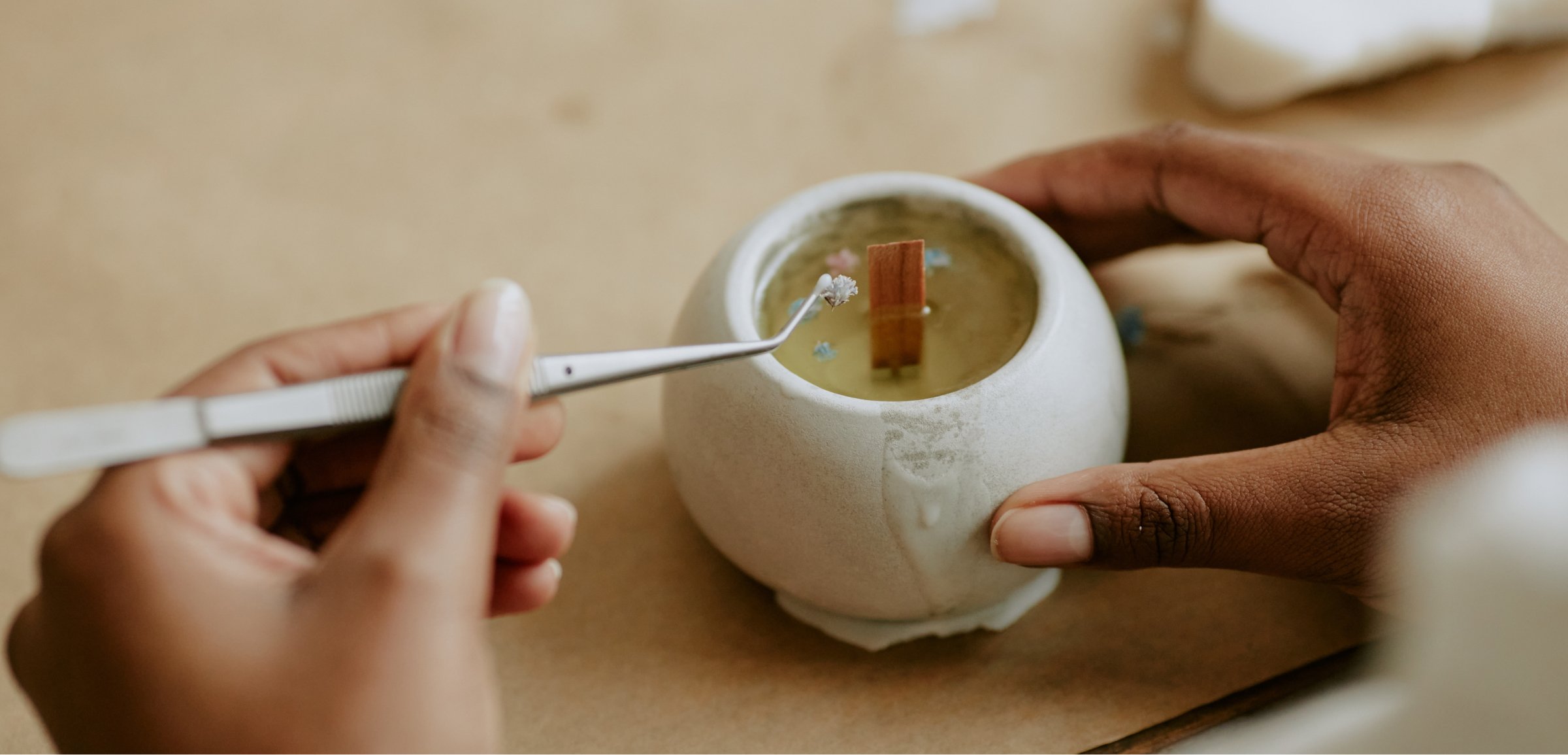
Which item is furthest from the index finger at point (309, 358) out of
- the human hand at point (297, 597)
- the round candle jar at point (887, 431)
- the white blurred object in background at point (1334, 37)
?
the white blurred object in background at point (1334, 37)

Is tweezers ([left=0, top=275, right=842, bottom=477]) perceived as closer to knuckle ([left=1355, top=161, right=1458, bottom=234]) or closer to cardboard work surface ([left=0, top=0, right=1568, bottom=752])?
cardboard work surface ([left=0, top=0, right=1568, bottom=752])

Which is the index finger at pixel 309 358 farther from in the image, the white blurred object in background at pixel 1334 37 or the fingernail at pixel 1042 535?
the white blurred object in background at pixel 1334 37

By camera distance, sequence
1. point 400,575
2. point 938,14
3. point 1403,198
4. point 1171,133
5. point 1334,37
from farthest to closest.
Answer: point 938,14 → point 1334,37 → point 1171,133 → point 1403,198 → point 400,575

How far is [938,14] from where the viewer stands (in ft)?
3.83

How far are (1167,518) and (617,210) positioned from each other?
24.4 inches

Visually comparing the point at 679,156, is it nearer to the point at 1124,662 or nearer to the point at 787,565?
the point at 787,565

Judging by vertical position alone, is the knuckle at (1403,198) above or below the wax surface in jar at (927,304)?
above

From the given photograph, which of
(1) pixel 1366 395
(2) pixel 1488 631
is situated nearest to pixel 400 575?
(2) pixel 1488 631

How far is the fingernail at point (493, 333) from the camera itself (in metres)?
0.50

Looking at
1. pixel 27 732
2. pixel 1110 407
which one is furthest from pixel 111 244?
pixel 1110 407

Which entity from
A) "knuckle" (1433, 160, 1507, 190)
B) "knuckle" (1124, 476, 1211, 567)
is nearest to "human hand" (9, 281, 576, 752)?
"knuckle" (1124, 476, 1211, 567)

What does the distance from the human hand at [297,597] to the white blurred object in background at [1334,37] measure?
0.82 m

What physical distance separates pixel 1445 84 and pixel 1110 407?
2.28 feet

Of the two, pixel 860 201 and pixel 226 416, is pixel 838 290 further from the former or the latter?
pixel 226 416
